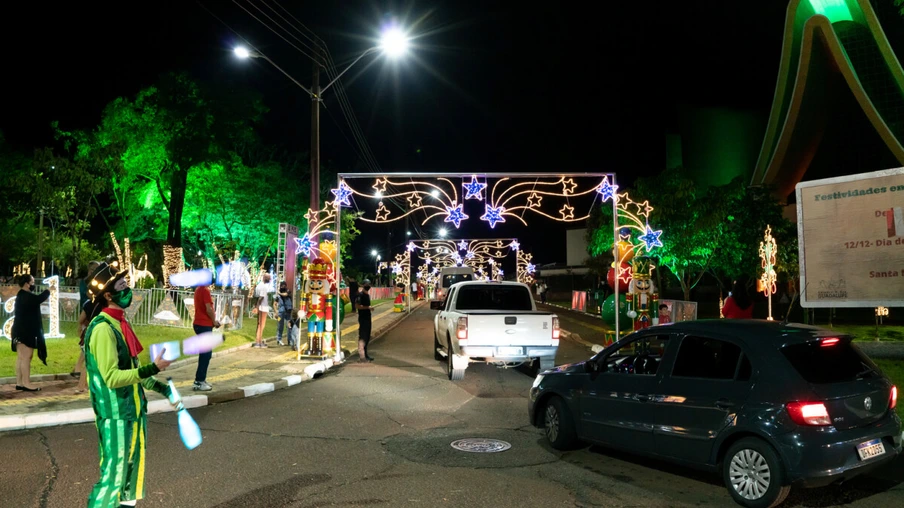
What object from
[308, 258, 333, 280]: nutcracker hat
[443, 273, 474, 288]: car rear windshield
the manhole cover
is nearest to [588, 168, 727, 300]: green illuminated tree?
[443, 273, 474, 288]: car rear windshield

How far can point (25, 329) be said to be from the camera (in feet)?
32.2

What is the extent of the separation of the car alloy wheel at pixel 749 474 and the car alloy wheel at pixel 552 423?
2.12 m

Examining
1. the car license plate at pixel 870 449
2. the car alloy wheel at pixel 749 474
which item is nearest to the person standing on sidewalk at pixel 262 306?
the car alloy wheel at pixel 749 474

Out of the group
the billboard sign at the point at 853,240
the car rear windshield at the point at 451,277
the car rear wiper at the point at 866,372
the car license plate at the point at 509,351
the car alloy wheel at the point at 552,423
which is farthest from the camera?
the car rear windshield at the point at 451,277

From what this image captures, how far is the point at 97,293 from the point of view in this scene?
455 cm

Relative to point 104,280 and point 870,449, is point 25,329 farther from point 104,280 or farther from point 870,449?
point 870,449

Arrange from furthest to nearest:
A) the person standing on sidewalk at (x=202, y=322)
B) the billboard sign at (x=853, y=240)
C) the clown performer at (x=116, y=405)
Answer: the billboard sign at (x=853, y=240)
the person standing on sidewalk at (x=202, y=322)
the clown performer at (x=116, y=405)

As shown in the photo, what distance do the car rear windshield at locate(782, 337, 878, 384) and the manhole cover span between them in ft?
10.4

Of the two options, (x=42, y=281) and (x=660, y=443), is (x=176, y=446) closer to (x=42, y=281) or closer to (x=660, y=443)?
(x=660, y=443)

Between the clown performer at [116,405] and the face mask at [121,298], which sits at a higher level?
the face mask at [121,298]

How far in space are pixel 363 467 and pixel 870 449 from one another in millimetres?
4381

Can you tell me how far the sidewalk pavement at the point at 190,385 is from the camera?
8609mm

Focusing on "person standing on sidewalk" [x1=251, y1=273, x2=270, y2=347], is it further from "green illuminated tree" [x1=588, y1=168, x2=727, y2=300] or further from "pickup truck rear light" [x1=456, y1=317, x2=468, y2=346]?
"green illuminated tree" [x1=588, y1=168, x2=727, y2=300]

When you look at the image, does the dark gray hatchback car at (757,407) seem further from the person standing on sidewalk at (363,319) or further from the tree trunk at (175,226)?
the tree trunk at (175,226)
